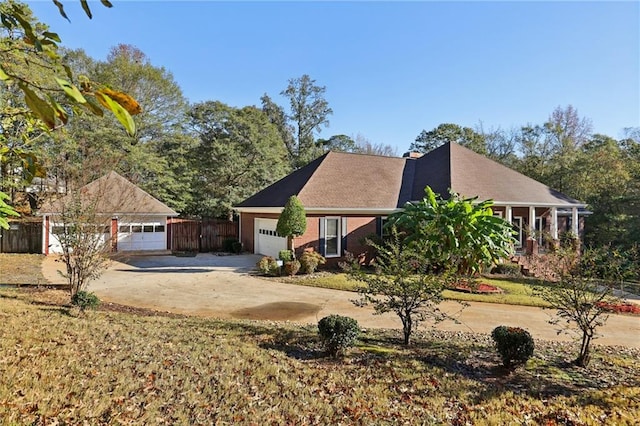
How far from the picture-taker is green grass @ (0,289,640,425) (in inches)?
148

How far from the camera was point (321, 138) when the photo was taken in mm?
39938

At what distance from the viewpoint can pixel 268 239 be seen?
19.6m

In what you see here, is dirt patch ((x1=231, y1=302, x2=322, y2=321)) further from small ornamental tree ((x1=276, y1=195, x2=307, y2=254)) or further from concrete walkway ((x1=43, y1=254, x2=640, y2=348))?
small ornamental tree ((x1=276, y1=195, x2=307, y2=254))

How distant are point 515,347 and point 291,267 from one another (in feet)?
33.9

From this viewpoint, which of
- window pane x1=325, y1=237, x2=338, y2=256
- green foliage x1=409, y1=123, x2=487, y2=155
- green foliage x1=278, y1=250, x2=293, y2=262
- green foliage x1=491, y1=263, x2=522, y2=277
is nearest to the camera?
green foliage x1=491, y1=263, x2=522, y2=277

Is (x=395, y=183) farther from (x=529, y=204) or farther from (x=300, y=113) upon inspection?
(x=300, y=113)

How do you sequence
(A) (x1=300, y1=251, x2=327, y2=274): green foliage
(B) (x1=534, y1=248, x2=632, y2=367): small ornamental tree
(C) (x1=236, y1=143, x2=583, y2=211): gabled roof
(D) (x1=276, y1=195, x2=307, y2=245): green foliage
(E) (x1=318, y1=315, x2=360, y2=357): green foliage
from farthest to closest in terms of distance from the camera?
(C) (x1=236, y1=143, x2=583, y2=211): gabled roof < (D) (x1=276, y1=195, x2=307, y2=245): green foliage < (A) (x1=300, y1=251, x2=327, y2=274): green foliage < (B) (x1=534, y1=248, x2=632, y2=367): small ornamental tree < (E) (x1=318, y1=315, x2=360, y2=357): green foliage

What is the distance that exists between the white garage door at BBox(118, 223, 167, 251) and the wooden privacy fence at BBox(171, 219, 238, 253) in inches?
27.3

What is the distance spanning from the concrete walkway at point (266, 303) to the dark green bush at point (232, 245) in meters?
6.33

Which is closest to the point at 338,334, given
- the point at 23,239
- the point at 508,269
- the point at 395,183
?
the point at 508,269

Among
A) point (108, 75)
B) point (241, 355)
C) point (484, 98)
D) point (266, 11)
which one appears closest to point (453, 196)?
point (484, 98)

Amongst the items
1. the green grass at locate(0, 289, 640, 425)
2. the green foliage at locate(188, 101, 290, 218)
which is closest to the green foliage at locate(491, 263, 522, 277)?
the green grass at locate(0, 289, 640, 425)

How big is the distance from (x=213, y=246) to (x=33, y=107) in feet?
77.5

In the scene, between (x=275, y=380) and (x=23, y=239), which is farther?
(x=23, y=239)
